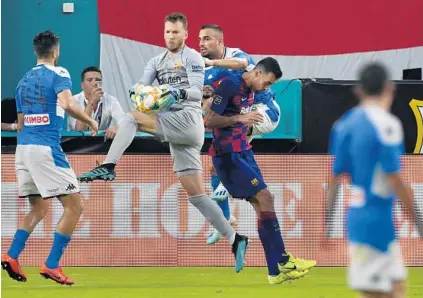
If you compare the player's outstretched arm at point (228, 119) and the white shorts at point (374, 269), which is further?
the player's outstretched arm at point (228, 119)

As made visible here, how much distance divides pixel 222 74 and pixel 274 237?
5.47ft

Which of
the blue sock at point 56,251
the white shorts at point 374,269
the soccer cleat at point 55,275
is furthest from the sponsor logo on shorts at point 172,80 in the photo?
the white shorts at point 374,269

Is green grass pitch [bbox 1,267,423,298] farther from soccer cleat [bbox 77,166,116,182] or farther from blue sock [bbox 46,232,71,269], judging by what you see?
soccer cleat [bbox 77,166,116,182]

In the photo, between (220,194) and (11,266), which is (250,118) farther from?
(11,266)

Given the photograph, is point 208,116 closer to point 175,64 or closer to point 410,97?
point 175,64

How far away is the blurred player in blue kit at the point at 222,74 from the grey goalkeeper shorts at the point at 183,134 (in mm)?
511

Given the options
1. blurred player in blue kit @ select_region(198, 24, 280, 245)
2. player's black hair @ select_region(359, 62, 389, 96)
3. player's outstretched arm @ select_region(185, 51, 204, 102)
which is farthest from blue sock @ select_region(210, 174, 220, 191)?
player's black hair @ select_region(359, 62, 389, 96)

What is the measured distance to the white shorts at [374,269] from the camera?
618cm

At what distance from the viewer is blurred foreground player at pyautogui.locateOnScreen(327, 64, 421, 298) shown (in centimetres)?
618

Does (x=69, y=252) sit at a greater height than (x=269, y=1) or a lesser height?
lesser

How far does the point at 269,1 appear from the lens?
17625 mm

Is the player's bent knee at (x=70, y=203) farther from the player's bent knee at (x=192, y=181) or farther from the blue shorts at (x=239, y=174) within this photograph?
the blue shorts at (x=239, y=174)

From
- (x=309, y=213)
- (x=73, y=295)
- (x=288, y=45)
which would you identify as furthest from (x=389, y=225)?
(x=288, y=45)

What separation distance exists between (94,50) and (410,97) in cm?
574
